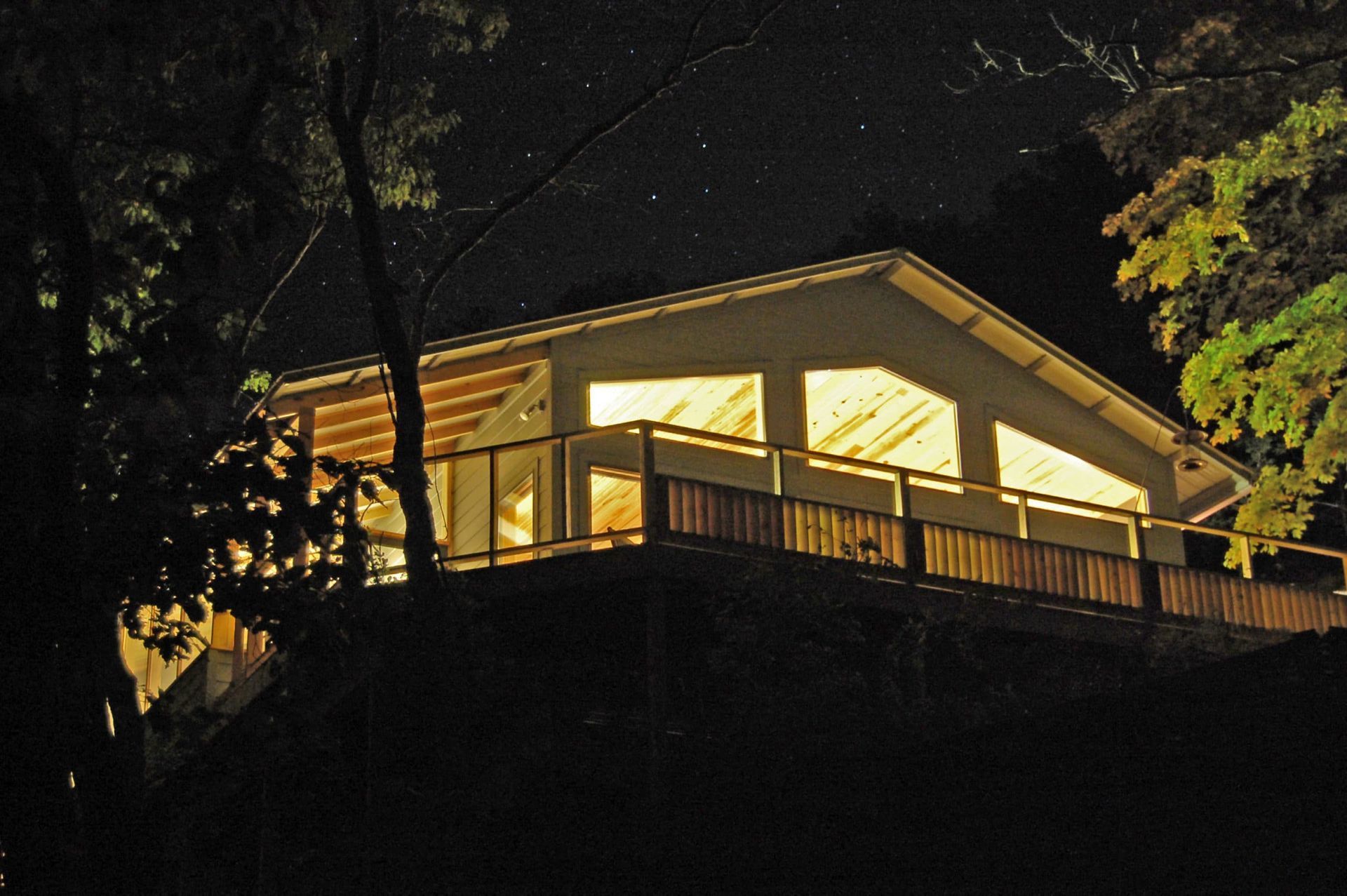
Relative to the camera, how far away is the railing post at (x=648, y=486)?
14852 millimetres

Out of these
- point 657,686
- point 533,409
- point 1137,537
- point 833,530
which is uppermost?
point 533,409

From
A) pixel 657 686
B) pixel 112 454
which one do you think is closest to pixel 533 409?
pixel 657 686

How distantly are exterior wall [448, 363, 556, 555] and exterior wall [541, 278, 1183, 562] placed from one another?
1.68 feet

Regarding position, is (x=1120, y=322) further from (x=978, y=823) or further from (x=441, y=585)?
(x=978, y=823)

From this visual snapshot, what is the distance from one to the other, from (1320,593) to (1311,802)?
14267mm

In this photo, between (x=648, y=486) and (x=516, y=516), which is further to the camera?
(x=516, y=516)

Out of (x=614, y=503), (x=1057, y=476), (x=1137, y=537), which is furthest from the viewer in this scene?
(x=1057, y=476)

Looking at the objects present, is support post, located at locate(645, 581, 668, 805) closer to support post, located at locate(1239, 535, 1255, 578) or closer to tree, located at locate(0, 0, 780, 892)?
tree, located at locate(0, 0, 780, 892)

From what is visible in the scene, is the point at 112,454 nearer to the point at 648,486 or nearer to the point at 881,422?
the point at 648,486

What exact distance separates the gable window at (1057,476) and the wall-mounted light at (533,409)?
6.90m

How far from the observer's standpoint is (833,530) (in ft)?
53.6

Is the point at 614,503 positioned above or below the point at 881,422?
below

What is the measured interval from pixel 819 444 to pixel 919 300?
2443 mm

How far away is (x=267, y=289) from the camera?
1669cm
